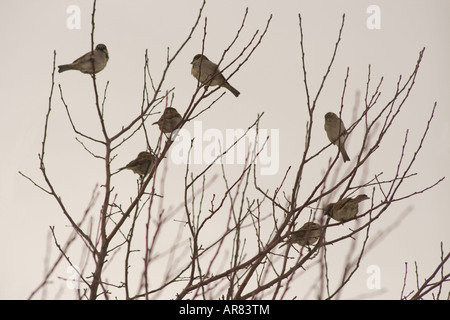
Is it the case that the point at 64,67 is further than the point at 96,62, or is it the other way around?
the point at 64,67

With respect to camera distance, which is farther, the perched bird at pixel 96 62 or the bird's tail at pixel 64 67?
the bird's tail at pixel 64 67

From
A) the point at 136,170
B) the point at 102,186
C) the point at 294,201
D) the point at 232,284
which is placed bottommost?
the point at 232,284

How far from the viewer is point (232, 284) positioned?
2346mm

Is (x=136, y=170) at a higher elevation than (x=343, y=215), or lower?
higher

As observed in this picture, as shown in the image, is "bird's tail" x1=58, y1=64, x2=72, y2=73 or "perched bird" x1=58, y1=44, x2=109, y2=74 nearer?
"perched bird" x1=58, y1=44, x2=109, y2=74
